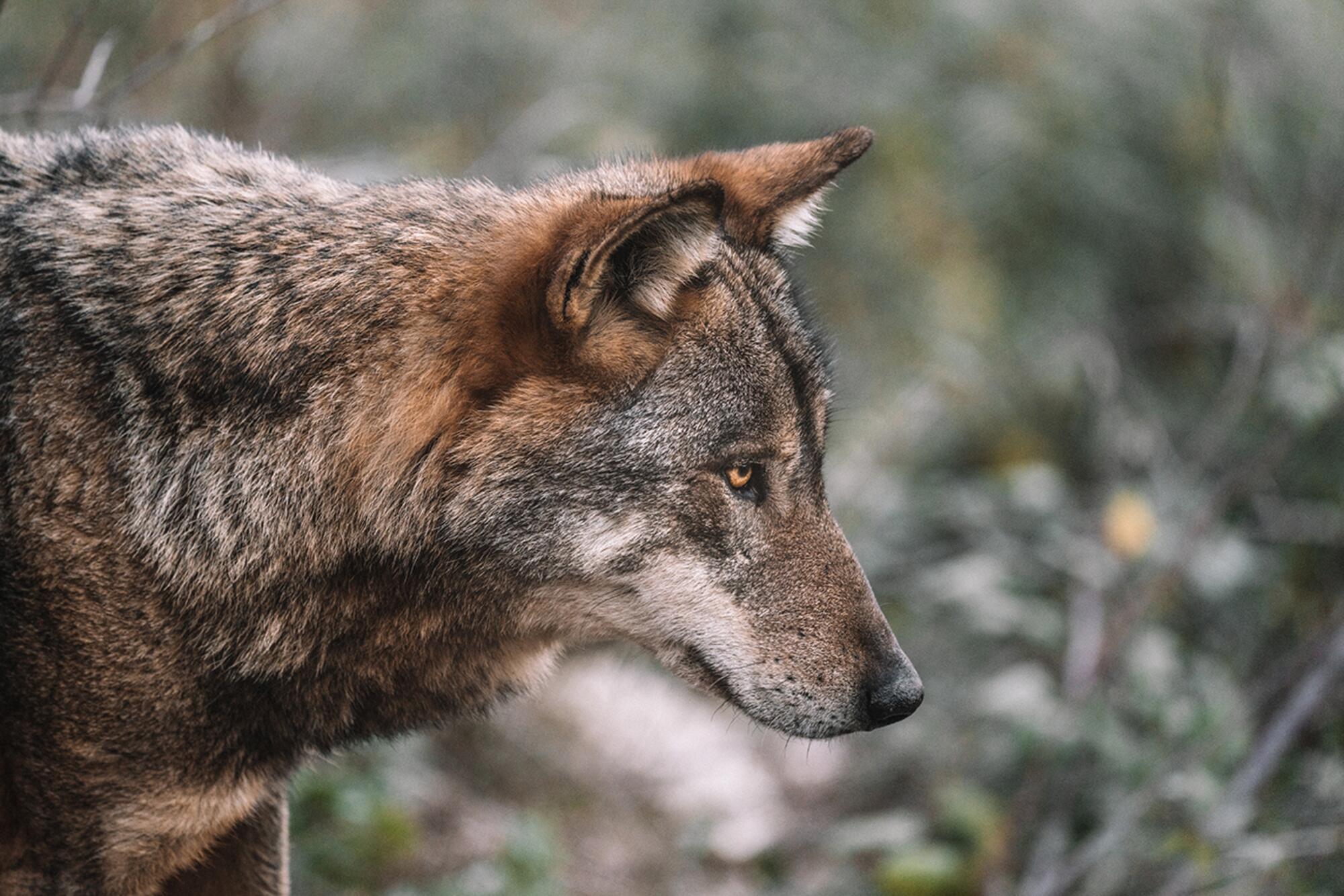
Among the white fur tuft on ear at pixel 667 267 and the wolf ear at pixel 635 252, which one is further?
the white fur tuft on ear at pixel 667 267

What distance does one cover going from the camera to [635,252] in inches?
97.3

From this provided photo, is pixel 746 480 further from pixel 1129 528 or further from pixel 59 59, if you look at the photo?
pixel 59 59

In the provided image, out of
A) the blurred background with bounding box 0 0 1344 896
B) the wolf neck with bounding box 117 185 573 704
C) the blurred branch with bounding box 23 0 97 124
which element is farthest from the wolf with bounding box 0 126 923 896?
the blurred branch with bounding box 23 0 97 124

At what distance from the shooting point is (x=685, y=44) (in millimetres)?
7617

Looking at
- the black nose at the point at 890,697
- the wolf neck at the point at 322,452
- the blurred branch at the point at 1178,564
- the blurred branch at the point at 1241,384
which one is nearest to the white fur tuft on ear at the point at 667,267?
the wolf neck at the point at 322,452

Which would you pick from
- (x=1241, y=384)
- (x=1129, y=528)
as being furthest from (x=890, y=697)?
(x=1241, y=384)

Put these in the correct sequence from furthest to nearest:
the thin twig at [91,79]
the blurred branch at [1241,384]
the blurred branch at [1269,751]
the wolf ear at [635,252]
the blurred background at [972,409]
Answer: the blurred branch at [1241,384], the blurred background at [972,409], the blurred branch at [1269,751], the thin twig at [91,79], the wolf ear at [635,252]

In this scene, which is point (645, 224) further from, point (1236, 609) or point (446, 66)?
point (446, 66)

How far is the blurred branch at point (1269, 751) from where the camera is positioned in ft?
13.9

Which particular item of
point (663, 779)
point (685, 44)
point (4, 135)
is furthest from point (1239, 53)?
point (4, 135)

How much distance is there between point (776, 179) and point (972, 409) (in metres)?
4.60

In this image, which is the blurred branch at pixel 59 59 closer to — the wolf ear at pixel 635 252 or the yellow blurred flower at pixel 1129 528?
the wolf ear at pixel 635 252

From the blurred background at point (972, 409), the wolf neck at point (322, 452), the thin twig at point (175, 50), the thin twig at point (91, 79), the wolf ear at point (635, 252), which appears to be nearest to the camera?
the wolf ear at point (635, 252)

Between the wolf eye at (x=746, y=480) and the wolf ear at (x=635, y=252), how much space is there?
0.41 m
